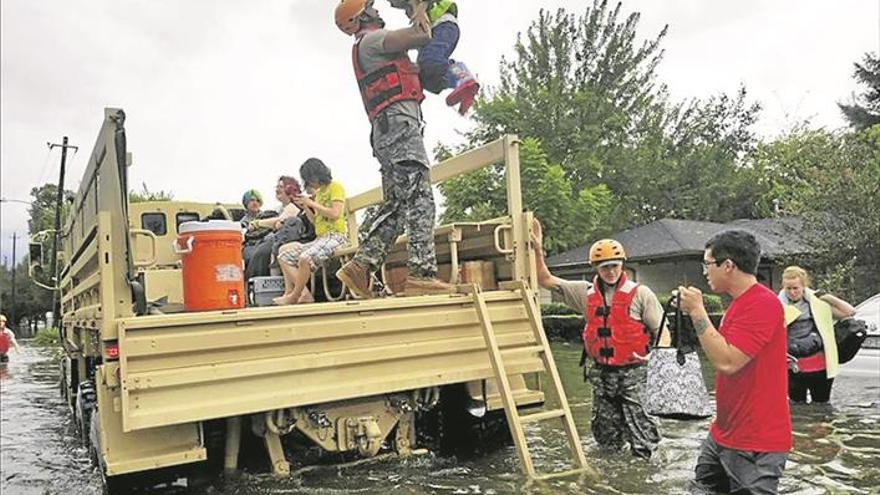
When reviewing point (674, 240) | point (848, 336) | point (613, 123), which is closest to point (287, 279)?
point (848, 336)

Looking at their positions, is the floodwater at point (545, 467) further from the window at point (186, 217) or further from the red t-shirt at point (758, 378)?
the window at point (186, 217)

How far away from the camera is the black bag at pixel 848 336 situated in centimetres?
785

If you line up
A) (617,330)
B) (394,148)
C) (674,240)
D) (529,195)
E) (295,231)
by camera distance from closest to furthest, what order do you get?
(394,148)
(617,330)
(295,231)
(674,240)
(529,195)

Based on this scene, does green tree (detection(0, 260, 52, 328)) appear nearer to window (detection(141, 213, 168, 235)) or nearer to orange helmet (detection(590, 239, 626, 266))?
window (detection(141, 213, 168, 235))

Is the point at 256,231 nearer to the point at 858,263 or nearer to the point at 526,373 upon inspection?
the point at 526,373

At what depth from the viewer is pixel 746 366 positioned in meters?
3.44

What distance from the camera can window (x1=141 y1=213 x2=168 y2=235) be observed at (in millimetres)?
8039

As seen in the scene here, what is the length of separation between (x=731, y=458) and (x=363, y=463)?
213 centimetres

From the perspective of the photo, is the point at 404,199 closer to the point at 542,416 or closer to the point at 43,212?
the point at 542,416

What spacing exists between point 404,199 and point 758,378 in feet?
7.93

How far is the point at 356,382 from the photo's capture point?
13.9ft

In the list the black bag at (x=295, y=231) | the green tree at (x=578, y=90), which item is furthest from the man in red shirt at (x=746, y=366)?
the green tree at (x=578, y=90)

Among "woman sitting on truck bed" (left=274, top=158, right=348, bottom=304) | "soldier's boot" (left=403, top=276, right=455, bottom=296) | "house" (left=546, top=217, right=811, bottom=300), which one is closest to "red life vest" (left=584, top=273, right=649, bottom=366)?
"soldier's boot" (left=403, top=276, right=455, bottom=296)

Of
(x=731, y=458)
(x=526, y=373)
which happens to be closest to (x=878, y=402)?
(x=526, y=373)
